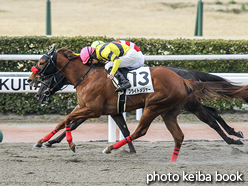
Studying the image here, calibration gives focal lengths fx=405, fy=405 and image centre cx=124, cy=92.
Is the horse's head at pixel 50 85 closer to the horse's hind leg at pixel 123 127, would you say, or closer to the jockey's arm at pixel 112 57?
the jockey's arm at pixel 112 57

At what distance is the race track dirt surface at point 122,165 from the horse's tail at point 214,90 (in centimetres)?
80

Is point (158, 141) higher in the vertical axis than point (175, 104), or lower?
lower

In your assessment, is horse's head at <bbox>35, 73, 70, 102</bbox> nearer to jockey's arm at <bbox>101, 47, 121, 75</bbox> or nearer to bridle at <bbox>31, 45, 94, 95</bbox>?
bridle at <bbox>31, 45, 94, 95</bbox>

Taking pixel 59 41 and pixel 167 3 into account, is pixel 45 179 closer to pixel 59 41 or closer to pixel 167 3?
pixel 59 41

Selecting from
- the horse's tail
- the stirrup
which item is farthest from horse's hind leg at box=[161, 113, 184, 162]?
the stirrup

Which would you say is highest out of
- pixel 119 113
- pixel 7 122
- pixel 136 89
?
pixel 136 89

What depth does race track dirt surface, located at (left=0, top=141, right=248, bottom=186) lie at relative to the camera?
425 centimetres

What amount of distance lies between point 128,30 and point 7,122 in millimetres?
15318

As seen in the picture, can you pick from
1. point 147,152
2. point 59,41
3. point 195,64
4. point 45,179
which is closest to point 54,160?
point 45,179

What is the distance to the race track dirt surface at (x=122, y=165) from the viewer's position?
4.25 meters

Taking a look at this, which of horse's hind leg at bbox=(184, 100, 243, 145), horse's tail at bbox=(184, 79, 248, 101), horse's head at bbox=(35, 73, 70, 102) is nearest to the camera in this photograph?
horse's tail at bbox=(184, 79, 248, 101)

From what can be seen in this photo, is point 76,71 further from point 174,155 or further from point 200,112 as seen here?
point 200,112

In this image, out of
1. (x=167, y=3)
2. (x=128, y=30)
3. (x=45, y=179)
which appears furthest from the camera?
(x=167, y=3)

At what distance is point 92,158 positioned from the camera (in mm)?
5285
